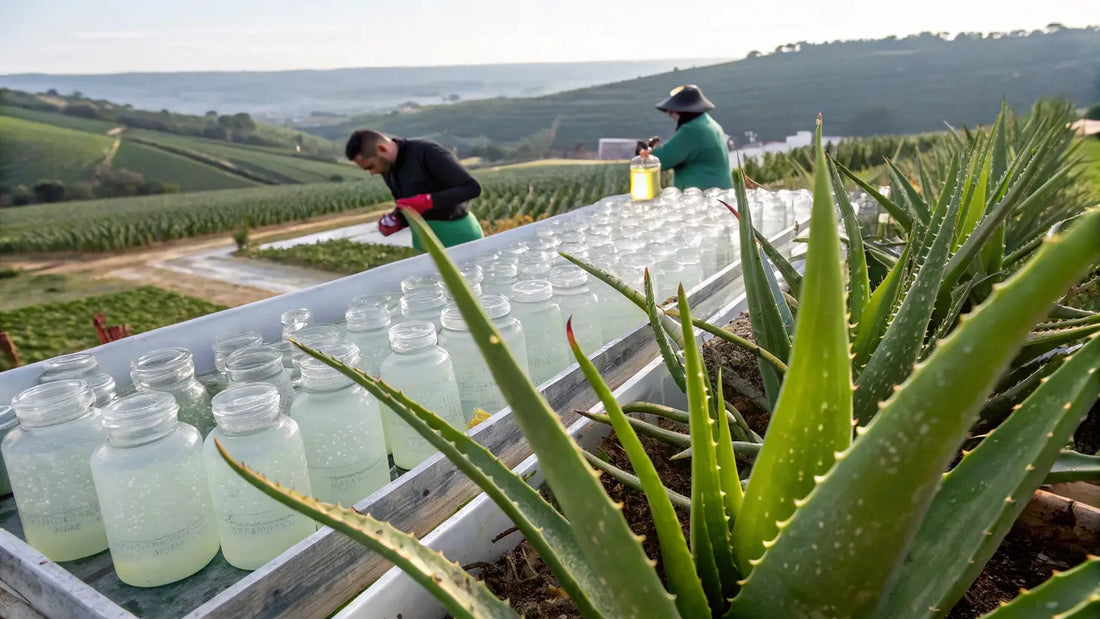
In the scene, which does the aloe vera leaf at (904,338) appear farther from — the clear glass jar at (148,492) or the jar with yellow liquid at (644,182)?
the jar with yellow liquid at (644,182)

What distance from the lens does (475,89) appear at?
157ft

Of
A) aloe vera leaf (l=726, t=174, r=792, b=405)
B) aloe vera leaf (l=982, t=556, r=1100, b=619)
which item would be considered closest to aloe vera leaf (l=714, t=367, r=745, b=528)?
aloe vera leaf (l=982, t=556, r=1100, b=619)

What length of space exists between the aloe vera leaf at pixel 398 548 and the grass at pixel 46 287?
10.1 metres

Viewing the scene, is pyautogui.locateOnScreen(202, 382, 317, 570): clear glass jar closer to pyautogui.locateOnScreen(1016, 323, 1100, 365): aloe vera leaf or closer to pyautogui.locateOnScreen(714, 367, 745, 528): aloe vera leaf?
pyautogui.locateOnScreen(714, 367, 745, 528): aloe vera leaf

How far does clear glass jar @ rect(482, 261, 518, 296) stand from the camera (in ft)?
5.76

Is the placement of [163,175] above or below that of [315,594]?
below

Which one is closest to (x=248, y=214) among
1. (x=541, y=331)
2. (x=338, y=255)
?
(x=338, y=255)

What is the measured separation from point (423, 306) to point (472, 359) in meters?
0.26

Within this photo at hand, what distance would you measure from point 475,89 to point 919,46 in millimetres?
37929

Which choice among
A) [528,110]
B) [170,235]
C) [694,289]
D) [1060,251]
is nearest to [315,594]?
[1060,251]

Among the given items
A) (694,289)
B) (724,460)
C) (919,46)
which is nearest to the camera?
(724,460)

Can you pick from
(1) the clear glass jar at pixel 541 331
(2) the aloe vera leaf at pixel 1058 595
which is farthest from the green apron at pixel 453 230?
(2) the aloe vera leaf at pixel 1058 595

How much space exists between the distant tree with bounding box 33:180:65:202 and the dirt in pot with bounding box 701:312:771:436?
32.9 metres

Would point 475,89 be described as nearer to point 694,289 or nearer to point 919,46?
point 919,46
